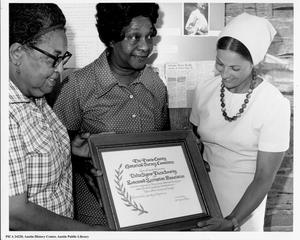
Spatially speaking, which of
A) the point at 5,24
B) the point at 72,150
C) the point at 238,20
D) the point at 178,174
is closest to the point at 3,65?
the point at 5,24

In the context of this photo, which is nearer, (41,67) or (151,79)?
(41,67)

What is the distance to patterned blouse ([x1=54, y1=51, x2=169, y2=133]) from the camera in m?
1.19

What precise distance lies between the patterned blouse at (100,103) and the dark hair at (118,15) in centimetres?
8

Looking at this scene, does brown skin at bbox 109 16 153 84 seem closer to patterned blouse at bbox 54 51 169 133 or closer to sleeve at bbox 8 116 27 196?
patterned blouse at bbox 54 51 169 133

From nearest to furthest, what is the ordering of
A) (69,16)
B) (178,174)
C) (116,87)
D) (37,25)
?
(37,25) < (178,174) < (116,87) < (69,16)

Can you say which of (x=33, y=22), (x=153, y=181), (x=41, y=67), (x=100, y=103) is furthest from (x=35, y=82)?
(x=153, y=181)

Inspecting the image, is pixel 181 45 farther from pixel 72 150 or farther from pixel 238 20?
pixel 72 150

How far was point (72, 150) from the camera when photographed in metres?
1.13

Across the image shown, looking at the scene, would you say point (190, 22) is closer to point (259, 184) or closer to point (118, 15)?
point (118, 15)

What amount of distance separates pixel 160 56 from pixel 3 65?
0.65 metres

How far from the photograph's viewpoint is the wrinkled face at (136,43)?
1148mm

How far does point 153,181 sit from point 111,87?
1.10ft

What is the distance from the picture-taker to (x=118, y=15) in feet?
3.77

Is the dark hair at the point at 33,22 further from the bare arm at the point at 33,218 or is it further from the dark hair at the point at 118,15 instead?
the bare arm at the point at 33,218
